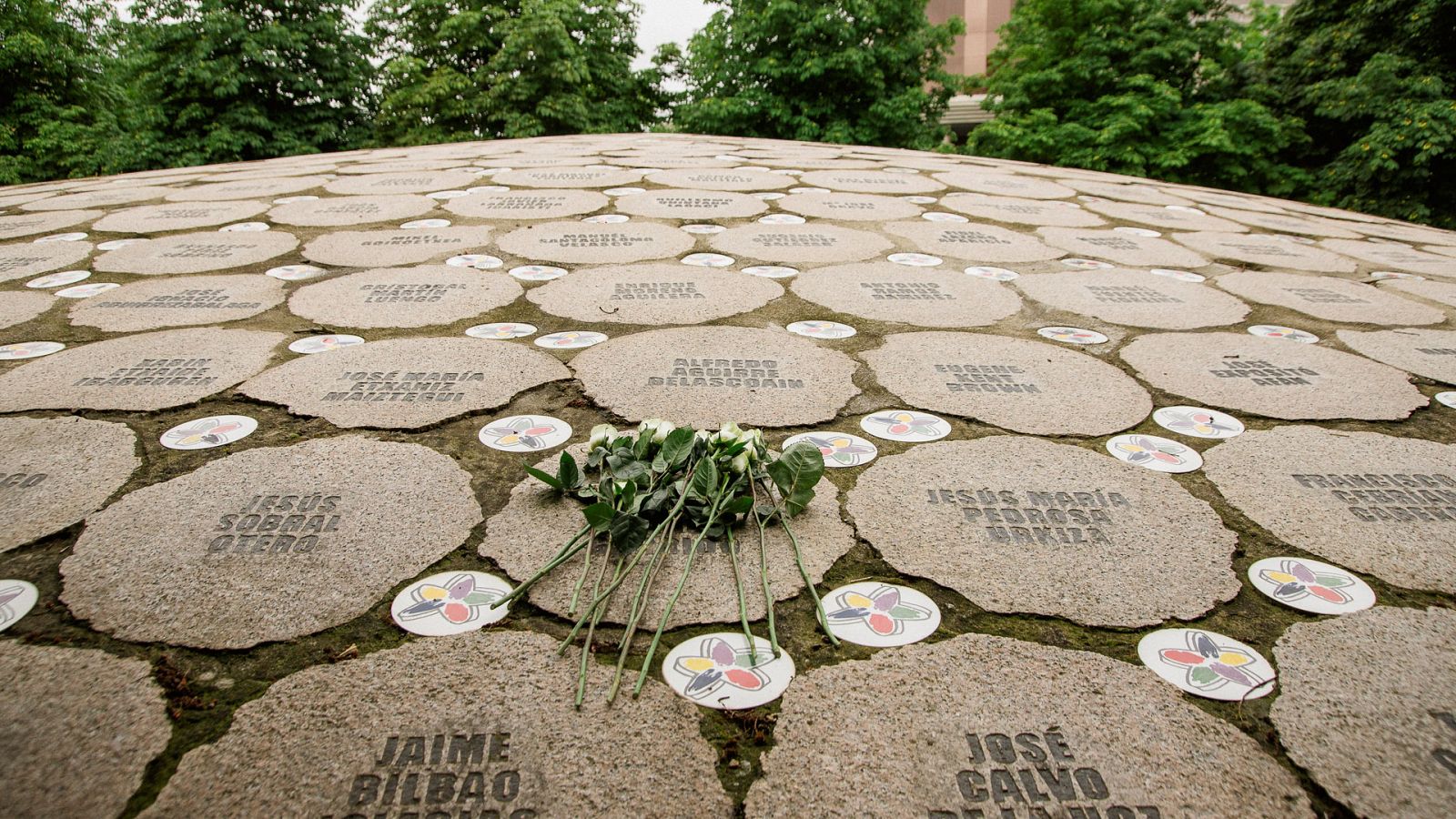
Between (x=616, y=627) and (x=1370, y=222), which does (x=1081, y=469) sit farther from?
(x=1370, y=222)

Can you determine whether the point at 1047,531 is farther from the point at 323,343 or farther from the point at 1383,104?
the point at 1383,104

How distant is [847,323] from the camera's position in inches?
59.9

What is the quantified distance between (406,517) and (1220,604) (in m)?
0.90

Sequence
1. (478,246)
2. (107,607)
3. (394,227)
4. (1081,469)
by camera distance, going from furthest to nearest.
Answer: (394,227), (478,246), (1081,469), (107,607)

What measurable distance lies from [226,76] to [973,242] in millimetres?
9299

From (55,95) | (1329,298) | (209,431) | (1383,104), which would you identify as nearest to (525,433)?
(209,431)

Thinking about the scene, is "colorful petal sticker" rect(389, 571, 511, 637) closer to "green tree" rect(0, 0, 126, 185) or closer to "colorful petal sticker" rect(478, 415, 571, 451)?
"colorful petal sticker" rect(478, 415, 571, 451)

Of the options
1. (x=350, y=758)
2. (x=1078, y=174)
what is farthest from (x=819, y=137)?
(x=350, y=758)

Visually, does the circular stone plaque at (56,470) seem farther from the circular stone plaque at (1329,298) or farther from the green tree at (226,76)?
the green tree at (226,76)

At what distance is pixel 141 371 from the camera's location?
1.23 metres

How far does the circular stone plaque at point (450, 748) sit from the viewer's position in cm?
52

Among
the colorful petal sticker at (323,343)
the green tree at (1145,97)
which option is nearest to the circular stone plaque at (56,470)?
the colorful petal sticker at (323,343)

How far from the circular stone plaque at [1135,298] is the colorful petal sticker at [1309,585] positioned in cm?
90

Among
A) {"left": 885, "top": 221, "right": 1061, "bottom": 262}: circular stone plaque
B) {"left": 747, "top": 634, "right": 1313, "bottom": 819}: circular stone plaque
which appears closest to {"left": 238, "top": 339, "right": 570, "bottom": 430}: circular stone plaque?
{"left": 747, "top": 634, "right": 1313, "bottom": 819}: circular stone plaque
